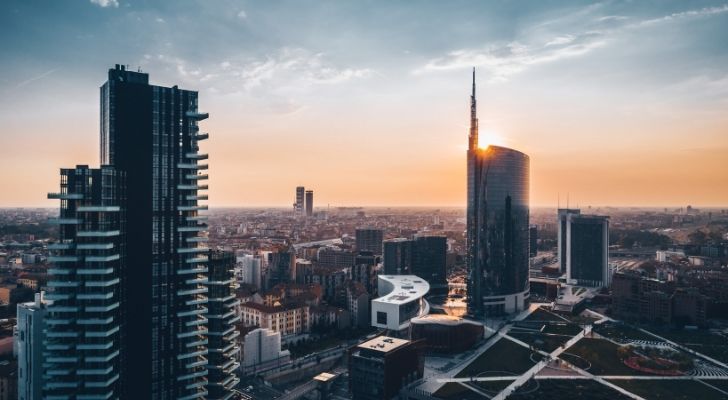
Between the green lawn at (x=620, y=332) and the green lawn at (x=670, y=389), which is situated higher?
the green lawn at (x=620, y=332)

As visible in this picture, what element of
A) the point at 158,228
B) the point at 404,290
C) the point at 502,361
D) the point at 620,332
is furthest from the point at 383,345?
the point at 620,332

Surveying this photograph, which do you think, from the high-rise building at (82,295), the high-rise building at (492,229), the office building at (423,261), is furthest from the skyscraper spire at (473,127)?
the high-rise building at (82,295)

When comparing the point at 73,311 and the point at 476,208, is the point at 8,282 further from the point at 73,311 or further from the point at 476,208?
the point at 476,208

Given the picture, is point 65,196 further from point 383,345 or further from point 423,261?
point 423,261

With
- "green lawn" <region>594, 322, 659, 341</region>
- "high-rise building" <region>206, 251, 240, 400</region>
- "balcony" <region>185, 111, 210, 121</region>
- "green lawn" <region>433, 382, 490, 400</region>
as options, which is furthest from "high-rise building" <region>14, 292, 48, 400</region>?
"green lawn" <region>594, 322, 659, 341</region>

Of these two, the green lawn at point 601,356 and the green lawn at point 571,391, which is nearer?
the green lawn at point 571,391

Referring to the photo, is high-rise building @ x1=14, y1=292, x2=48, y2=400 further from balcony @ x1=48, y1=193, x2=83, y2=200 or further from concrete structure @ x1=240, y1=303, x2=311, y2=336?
concrete structure @ x1=240, y1=303, x2=311, y2=336

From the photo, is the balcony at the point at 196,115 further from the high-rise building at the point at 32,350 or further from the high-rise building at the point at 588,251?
the high-rise building at the point at 588,251
